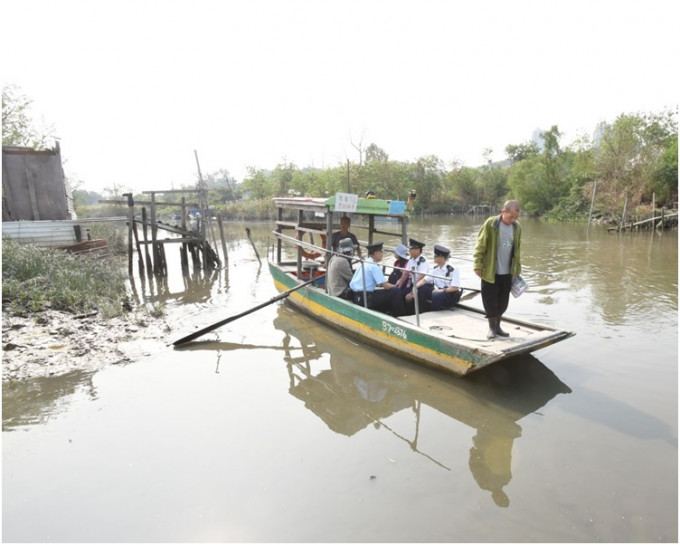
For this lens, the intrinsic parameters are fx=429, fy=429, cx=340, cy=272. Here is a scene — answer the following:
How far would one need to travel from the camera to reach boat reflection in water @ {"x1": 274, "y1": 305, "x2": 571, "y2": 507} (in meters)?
4.11

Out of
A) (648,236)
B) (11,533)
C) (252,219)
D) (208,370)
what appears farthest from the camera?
(252,219)

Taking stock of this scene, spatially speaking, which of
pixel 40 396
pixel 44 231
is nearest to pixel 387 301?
pixel 40 396

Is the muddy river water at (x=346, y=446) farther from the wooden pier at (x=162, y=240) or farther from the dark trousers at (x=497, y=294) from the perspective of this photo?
the wooden pier at (x=162, y=240)

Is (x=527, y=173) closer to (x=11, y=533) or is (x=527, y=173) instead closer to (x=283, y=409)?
(x=283, y=409)

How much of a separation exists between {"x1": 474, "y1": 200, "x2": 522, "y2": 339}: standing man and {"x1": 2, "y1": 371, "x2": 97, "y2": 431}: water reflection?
15.9ft

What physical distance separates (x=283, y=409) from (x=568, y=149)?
4309cm

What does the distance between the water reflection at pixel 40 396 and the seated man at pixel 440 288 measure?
470 centimetres

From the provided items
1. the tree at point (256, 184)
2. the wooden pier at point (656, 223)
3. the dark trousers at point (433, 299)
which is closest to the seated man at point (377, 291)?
the dark trousers at point (433, 299)

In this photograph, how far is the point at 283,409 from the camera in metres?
4.98

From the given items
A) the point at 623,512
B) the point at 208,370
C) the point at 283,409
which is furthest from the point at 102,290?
the point at 623,512

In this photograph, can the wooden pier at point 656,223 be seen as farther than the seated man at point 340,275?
Yes

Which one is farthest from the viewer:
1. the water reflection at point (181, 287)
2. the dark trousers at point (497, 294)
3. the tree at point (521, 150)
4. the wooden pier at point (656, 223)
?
the tree at point (521, 150)

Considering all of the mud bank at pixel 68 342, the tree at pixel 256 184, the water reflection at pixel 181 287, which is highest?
the tree at pixel 256 184

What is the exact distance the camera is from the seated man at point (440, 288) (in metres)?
6.52
